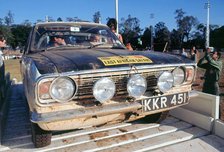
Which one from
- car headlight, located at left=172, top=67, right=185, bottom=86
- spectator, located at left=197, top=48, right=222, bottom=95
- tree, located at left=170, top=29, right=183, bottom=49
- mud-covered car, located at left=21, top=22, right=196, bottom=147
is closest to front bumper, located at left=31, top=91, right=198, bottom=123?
mud-covered car, located at left=21, top=22, right=196, bottom=147

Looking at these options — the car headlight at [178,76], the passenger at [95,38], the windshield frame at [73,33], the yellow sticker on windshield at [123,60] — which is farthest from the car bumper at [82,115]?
the passenger at [95,38]

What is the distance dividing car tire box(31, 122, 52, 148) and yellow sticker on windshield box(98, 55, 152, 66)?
3.62 feet

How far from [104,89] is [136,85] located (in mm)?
416

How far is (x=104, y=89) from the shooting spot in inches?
114

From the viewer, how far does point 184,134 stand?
12.1 ft

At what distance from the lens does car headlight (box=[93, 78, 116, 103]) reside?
286 cm

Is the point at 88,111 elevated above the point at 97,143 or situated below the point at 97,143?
above

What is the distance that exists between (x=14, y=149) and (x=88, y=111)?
123cm

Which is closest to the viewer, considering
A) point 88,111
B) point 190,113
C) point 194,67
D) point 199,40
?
point 88,111

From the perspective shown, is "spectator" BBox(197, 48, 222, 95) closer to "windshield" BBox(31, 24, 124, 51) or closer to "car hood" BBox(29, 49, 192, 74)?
"windshield" BBox(31, 24, 124, 51)

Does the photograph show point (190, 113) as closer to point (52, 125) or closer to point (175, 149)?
point (175, 149)

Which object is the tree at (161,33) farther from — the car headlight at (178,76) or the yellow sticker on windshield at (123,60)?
the yellow sticker on windshield at (123,60)

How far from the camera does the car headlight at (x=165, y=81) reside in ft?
10.7

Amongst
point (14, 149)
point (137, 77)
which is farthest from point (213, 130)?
point (14, 149)
